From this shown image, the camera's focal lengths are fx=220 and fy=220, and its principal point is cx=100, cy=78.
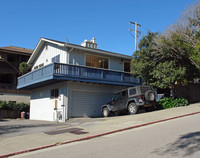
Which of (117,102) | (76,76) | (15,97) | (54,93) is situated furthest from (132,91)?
(15,97)

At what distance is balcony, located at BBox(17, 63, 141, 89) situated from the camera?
17047 millimetres

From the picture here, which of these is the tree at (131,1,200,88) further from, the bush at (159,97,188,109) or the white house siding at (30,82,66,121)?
the white house siding at (30,82,66,121)

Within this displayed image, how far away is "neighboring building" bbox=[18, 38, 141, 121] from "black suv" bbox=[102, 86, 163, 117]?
303cm

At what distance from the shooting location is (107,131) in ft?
33.5

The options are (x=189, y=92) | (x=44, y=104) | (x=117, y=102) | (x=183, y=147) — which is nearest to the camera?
(x=183, y=147)

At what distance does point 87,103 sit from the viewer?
19.2 meters

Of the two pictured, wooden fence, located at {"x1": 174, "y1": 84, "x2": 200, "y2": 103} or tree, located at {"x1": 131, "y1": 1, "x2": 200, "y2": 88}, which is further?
wooden fence, located at {"x1": 174, "y1": 84, "x2": 200, "y2": 103}

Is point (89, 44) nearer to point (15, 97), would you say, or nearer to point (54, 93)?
point (54, 93)

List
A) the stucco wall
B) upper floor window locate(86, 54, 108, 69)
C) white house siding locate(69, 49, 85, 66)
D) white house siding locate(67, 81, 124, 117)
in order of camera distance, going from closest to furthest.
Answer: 1. white house siding locate(67, 81, 124, 117)
2. white house siding locate(69, 49, 85, 66)
3. upper floor window locate(86, 54, 108, 69)
4. the stucco wall

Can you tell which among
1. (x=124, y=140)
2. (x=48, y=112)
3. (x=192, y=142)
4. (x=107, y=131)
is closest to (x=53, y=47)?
(x=48, y=112)

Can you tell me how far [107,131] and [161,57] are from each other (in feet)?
37.4

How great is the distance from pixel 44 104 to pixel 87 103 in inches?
204

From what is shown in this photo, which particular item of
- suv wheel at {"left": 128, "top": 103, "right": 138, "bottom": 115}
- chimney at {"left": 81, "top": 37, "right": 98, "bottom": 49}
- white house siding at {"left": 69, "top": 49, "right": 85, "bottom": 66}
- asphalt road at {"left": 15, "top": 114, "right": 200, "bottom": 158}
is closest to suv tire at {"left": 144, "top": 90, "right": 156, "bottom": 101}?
suv wheel at {"left": 128, "top": 103, "right": 138, "bottom": 115}

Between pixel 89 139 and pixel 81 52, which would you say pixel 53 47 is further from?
pixel 89 139
